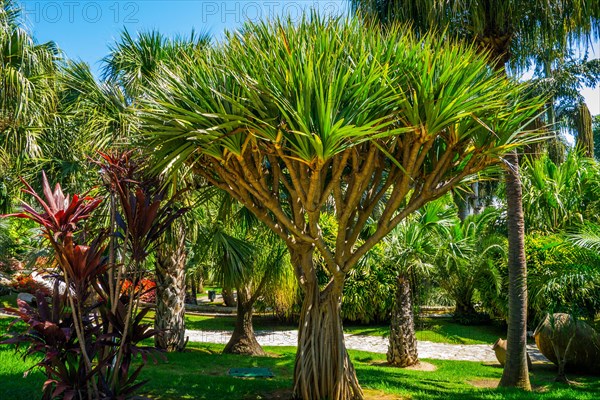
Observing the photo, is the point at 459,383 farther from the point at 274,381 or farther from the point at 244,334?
the point at 244,334

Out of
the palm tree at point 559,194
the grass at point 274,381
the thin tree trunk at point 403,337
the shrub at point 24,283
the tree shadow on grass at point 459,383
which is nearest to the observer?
the grass at point 274,381

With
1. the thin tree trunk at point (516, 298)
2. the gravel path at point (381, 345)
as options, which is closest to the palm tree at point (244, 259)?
the gravel path at point (381, 345)

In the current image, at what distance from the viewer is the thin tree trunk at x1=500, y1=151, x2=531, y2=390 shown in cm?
877

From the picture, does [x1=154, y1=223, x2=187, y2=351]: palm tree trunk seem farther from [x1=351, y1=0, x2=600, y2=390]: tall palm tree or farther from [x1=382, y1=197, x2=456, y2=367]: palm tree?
[x1=351, y1=0, x2=600, y2=390]: tall palm tree

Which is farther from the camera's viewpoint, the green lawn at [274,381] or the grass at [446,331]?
the grass at [446,331]

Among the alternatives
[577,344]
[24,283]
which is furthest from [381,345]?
[24,283]

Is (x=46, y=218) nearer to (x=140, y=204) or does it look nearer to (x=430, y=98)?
(x=140, y=204)

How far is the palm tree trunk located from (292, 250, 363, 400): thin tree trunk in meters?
4.90

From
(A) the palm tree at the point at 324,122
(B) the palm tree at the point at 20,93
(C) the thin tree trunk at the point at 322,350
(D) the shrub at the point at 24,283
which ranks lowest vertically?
(C) the thin tree trunk at the point at 322,350

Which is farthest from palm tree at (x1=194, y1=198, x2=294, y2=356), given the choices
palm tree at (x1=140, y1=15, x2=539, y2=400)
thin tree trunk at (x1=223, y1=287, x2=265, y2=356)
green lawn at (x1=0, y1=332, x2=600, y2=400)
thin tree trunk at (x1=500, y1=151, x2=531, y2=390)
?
thin tree trunk at (x1=500, y1=151, x2=531, y2=390)

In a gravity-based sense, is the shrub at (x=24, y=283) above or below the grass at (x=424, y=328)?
above

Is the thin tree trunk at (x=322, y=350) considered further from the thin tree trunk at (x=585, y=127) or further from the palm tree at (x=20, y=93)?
the thin tree trunk at (x=585, y=127)

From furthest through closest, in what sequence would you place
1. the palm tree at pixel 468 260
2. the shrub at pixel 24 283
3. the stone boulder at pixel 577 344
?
the shrub at pixel 24 283 → the palm tree at pixel 468 260 → the stone boulder at pixel 577 344

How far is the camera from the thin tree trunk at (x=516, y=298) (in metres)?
8.77
